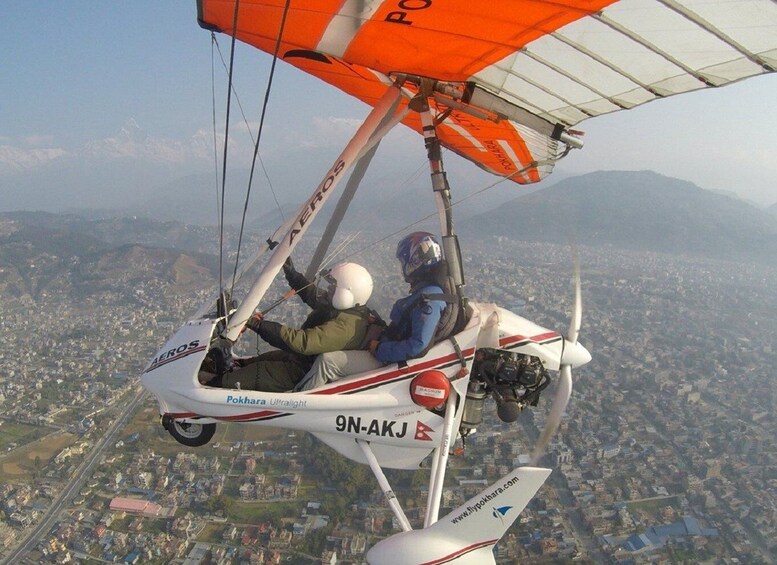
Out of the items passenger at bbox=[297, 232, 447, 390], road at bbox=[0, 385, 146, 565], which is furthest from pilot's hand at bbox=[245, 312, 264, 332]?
road at bbox=[0, 385, 146, 565]

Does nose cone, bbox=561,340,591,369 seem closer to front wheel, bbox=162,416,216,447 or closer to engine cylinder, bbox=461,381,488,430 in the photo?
engine cylinder, bbox=461,381,488,430

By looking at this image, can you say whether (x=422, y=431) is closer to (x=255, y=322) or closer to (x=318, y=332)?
(x=318, y=332)

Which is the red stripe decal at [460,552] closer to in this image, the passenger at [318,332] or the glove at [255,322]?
the passenger at [318,332]

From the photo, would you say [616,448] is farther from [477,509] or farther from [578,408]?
[477,509]

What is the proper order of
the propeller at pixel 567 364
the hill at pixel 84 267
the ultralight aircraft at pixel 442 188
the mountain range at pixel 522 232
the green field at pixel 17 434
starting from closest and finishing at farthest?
the ultralight aircraft at pixel 442 188
the propeller at pixel 567 364
the green field at pixel 17 434
the hill at pixel 84 267
the mountain range at pixel 522 232

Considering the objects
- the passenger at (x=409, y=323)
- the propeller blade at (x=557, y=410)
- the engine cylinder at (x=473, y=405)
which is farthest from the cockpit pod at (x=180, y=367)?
the propeller blade at (x=557, y=410)

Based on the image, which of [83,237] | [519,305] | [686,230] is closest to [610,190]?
[686,230]

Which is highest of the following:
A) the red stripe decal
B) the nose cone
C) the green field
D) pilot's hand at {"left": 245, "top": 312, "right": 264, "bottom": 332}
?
the nose cone
